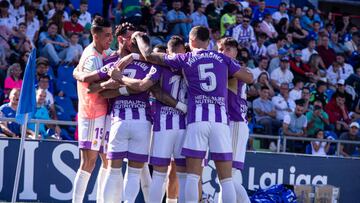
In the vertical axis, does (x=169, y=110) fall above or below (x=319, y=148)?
above

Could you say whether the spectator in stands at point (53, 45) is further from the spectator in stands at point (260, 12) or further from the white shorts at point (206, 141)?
the white shorts at point (206, 141)

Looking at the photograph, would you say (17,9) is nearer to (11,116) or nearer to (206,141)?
(11,116)

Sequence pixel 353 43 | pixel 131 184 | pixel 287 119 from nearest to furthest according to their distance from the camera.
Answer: pixel 131 184, pixel 287 119, pixel 353 43

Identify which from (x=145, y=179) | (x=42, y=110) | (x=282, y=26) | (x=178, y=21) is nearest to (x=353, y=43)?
(x=282, y=26)

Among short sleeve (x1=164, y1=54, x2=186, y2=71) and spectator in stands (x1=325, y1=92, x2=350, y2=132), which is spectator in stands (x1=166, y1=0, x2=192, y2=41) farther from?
short sleeve (x1=164, y1=54, x2=186, y2=71)

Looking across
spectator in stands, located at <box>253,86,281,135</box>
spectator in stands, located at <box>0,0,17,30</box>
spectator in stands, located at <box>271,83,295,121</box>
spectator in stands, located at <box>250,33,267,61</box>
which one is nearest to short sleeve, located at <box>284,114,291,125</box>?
spectator in stands, located at <box>253,86,281,135</box>

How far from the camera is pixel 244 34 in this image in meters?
20.3

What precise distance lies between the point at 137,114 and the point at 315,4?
54.3 ft

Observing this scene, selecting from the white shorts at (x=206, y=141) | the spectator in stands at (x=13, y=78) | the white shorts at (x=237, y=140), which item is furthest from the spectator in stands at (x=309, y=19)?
the white shorts at (x=206, y=141)

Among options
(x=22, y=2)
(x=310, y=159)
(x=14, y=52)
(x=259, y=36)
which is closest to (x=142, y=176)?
(x=310, y=159)

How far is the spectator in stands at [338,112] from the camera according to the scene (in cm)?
1922

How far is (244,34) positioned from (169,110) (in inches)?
413

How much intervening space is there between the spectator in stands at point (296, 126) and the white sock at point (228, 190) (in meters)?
7.43

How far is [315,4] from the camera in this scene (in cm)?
2570
